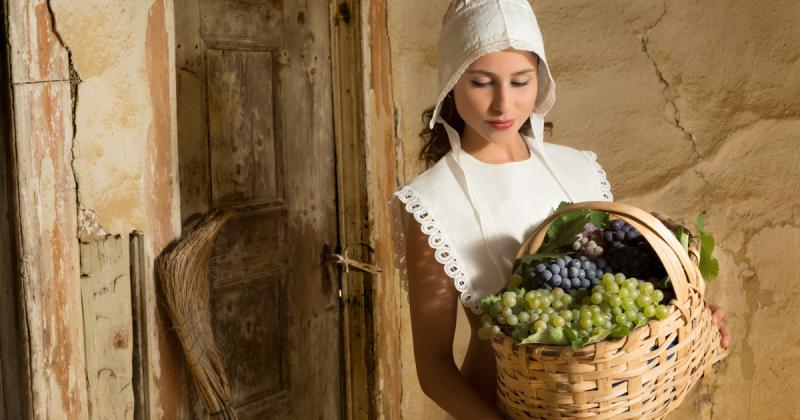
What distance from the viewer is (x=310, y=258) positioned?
122 inches

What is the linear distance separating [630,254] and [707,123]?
1.59 metres

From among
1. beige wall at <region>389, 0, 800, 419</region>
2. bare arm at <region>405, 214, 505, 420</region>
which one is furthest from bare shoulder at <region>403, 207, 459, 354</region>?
beige wall at <region>389, 0, 800, 419</region>

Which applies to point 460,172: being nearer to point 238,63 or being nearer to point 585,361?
point 585,361

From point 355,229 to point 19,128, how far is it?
4.52 feet

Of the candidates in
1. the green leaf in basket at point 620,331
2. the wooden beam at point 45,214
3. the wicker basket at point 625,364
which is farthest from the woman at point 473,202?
the wooden beam at point 45,214

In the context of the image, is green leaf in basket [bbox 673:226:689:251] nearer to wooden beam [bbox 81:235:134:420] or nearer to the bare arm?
the bare arm

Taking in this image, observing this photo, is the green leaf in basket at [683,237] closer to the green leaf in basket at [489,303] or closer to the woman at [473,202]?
the woman at [473,202]

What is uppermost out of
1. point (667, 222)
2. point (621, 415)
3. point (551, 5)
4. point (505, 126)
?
point (551, 5)

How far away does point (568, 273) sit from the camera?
1636 millimetres

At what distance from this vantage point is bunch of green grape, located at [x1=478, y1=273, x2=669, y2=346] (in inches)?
59.8

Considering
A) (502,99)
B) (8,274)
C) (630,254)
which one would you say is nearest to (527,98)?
(502,99)

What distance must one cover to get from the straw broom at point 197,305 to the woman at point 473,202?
662 mm

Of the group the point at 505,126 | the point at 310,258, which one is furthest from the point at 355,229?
the point at 505,126

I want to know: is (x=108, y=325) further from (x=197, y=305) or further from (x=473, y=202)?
(x=473, y=202)
